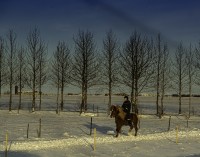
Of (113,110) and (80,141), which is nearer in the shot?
(80,141)

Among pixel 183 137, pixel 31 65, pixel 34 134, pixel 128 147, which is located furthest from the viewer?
pixel 31 65

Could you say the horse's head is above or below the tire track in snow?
above

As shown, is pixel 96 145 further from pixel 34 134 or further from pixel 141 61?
pixel 141 61

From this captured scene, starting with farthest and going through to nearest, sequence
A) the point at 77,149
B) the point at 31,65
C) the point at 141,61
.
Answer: the point at 31,65
the point at 141,61
the point at 77,149

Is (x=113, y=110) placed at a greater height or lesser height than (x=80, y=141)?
greater

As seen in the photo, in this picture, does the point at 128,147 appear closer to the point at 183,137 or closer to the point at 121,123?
the point at 121,123

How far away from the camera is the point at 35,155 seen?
22125 millimetres

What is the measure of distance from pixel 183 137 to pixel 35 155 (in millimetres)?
13539

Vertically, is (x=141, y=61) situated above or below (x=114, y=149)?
above

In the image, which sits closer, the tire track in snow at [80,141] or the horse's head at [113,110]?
the tire track in snow at [80,141]

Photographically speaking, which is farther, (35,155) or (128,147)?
(128,147)

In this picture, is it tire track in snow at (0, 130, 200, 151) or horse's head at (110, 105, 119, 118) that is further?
horse's head at (110, 105, 119, 118)

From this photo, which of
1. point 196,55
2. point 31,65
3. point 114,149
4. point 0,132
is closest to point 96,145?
point 114,149

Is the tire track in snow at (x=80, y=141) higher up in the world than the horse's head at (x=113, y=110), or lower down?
lower down
